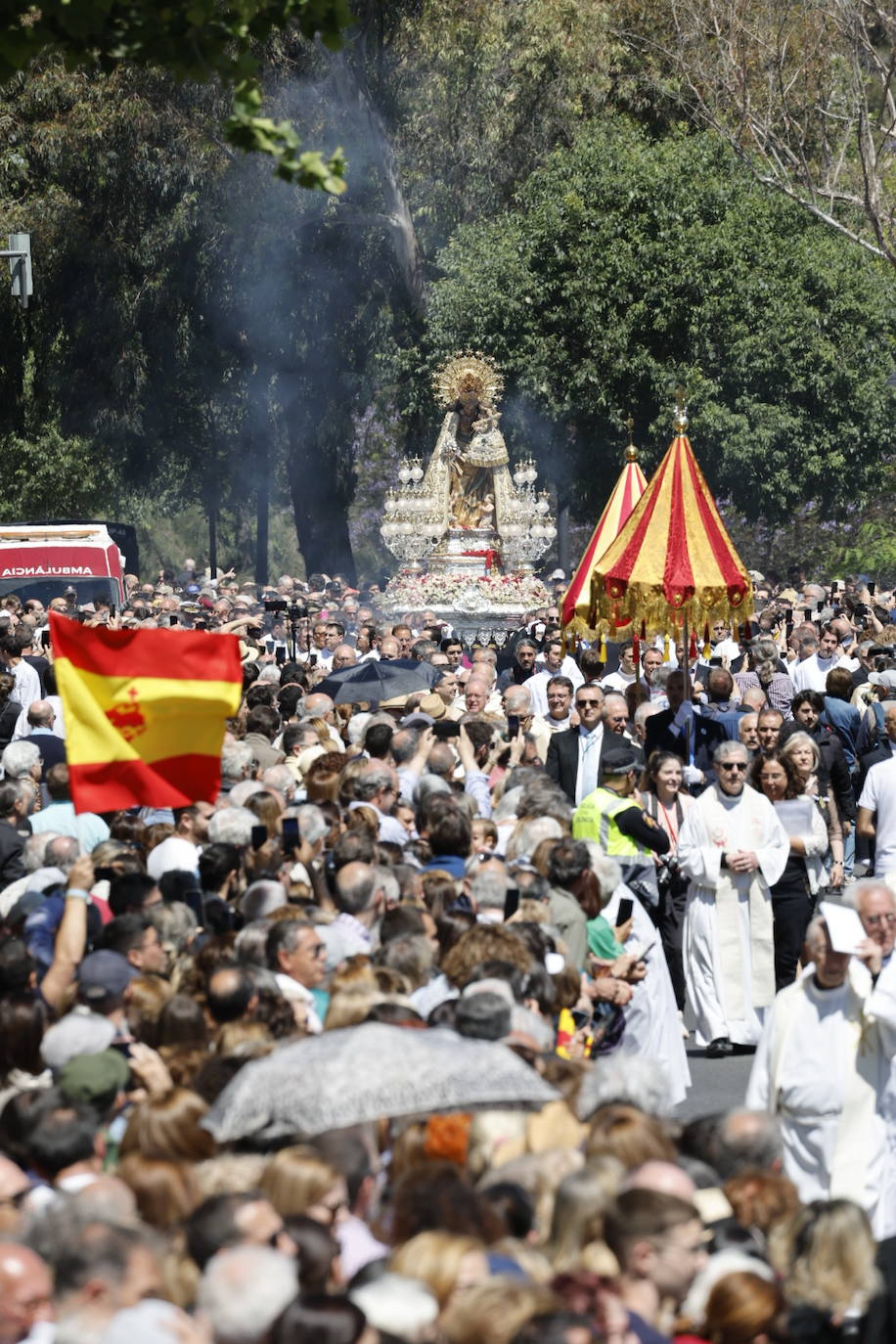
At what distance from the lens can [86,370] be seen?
40.0 m

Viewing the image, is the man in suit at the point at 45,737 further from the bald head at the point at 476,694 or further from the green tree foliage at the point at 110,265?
the green tree foliage at the point at 110,265

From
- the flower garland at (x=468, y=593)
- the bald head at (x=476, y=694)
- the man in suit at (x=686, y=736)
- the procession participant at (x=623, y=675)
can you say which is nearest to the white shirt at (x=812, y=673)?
the procession participant at (x=623, y=675)

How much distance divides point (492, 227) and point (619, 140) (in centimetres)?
256

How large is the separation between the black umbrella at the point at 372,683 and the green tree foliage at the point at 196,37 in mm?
8014

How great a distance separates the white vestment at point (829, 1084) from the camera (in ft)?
22.6

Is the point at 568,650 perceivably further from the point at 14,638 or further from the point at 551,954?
the point at 551,954

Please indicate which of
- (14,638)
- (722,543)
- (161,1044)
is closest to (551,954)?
(161,1044)

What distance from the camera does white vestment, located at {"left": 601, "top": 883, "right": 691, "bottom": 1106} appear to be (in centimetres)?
933

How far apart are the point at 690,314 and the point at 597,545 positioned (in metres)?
17.1

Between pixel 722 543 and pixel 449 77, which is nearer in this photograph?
pixel 722 543

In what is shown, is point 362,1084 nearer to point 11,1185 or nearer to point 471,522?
point 11,1185

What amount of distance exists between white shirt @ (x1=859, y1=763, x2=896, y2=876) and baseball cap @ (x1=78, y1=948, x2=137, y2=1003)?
17.9 ft

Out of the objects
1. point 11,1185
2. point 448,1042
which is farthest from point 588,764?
point 11,1185

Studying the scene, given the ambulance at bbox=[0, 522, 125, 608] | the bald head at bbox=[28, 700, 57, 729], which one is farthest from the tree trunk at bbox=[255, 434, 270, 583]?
the bald head at bbox=[28, 700, 57, 729]
